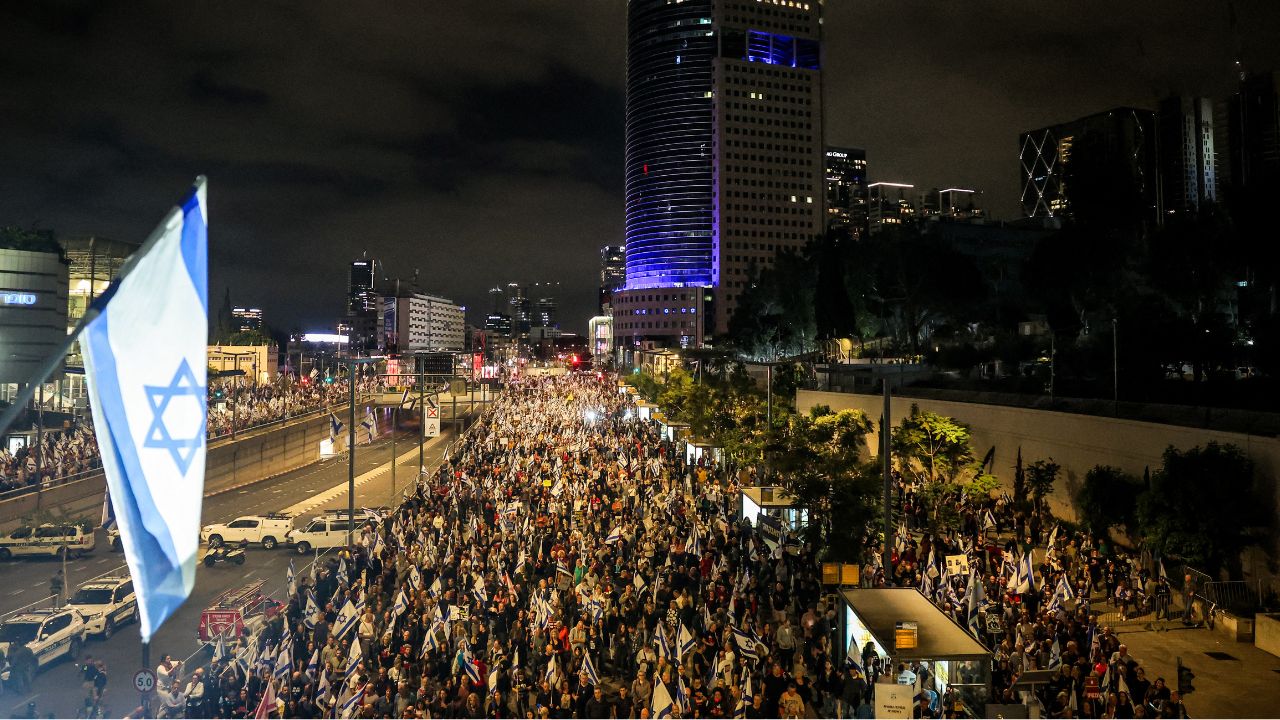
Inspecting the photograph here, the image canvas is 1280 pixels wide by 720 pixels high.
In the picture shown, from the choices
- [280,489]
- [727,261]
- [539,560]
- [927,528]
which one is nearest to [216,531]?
[539,560]

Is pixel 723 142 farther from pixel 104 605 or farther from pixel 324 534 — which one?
pixel 104 605

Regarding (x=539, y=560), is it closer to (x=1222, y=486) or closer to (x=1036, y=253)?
(x=1222, y=486)

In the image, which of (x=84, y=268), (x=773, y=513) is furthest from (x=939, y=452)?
(x=84, y=268)

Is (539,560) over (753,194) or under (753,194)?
under

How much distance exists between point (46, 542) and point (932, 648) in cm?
2810

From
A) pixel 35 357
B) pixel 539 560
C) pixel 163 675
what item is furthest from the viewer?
pixel 35 357

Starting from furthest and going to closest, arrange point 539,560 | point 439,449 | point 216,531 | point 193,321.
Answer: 1. point 439,449
2. point 216,531
3. point 539,560
4. point 193,321

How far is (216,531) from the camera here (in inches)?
1032

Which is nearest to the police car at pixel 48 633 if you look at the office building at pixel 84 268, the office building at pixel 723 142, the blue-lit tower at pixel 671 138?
the office building at pixel 84 268

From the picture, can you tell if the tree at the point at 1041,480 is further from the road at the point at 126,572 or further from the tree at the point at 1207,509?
the road at the point at 126,572

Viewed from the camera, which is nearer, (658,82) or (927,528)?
(927,528)

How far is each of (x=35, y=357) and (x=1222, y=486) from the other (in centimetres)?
6532

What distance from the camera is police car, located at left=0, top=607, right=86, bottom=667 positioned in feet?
49.9

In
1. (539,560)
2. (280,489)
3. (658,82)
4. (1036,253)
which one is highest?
(658,82)
